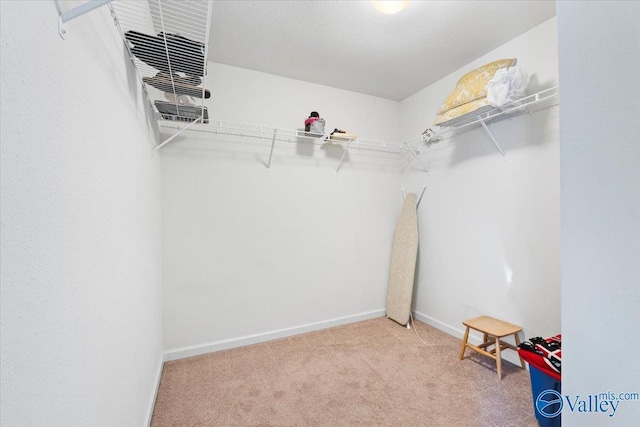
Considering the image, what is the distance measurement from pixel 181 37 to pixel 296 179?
5.55 ft

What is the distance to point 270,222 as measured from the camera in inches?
106

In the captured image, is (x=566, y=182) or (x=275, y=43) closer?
(x=566, y=182)

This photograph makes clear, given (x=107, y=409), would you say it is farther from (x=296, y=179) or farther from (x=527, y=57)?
(x=527, y=57)

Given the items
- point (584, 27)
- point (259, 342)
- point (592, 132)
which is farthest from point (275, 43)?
point (259, 342)

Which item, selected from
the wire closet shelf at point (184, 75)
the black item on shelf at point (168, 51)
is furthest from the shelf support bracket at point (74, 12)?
the black item on shelf at point (168, 51)

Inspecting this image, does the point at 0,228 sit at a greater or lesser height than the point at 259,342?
greater

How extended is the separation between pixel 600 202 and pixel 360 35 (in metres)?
1.93

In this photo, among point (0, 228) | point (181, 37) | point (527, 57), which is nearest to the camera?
point (0, 228)

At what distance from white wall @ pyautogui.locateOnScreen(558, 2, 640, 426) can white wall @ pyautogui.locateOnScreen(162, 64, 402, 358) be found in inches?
83.4

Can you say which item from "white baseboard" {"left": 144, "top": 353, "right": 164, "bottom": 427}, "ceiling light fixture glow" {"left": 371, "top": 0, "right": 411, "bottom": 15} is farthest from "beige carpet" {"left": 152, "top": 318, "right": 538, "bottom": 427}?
"ceiling light fixture glow" {"left": 371, "top": 0, "right": 411, "bottom": 15}

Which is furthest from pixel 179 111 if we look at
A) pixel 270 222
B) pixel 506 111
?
pixel 506 111

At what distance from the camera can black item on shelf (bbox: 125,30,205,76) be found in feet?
3.93

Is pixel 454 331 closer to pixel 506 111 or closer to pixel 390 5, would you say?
pixel 506 111

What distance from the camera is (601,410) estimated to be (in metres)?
0.90
